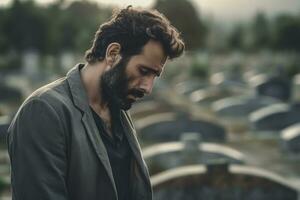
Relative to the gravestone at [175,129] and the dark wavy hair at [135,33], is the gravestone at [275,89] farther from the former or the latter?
the dark wavy hair at [135,33]

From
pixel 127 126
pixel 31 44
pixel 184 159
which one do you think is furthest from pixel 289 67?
pixel 127 126

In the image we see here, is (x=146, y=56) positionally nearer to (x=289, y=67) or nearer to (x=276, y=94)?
(x=276, y=94)

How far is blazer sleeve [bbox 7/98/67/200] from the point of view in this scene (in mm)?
2406

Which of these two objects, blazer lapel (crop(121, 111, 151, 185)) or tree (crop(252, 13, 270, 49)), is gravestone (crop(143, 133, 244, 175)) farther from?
tree (crop(252, 13, 270, 49))

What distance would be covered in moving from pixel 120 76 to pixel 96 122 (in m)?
0.25

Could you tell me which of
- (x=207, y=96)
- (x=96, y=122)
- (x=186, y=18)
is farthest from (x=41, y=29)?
(x=96, y=122)

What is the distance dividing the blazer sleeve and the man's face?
0.37m

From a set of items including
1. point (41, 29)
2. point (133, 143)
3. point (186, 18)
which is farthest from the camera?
point (186, 18)

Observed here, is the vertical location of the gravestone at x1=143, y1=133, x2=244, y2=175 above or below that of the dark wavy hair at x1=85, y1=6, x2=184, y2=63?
below

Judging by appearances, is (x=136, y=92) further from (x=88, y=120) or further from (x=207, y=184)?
(x=207, y=184)

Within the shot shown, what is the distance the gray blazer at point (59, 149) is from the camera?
7.91ft

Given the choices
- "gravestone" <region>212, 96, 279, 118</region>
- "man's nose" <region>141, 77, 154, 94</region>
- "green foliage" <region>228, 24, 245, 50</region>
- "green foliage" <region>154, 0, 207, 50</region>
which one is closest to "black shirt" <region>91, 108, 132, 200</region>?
"man's nose" <region>141, 77, 154, 94</region>

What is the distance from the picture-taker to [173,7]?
187ft

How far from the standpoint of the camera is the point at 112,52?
272 centimetres
